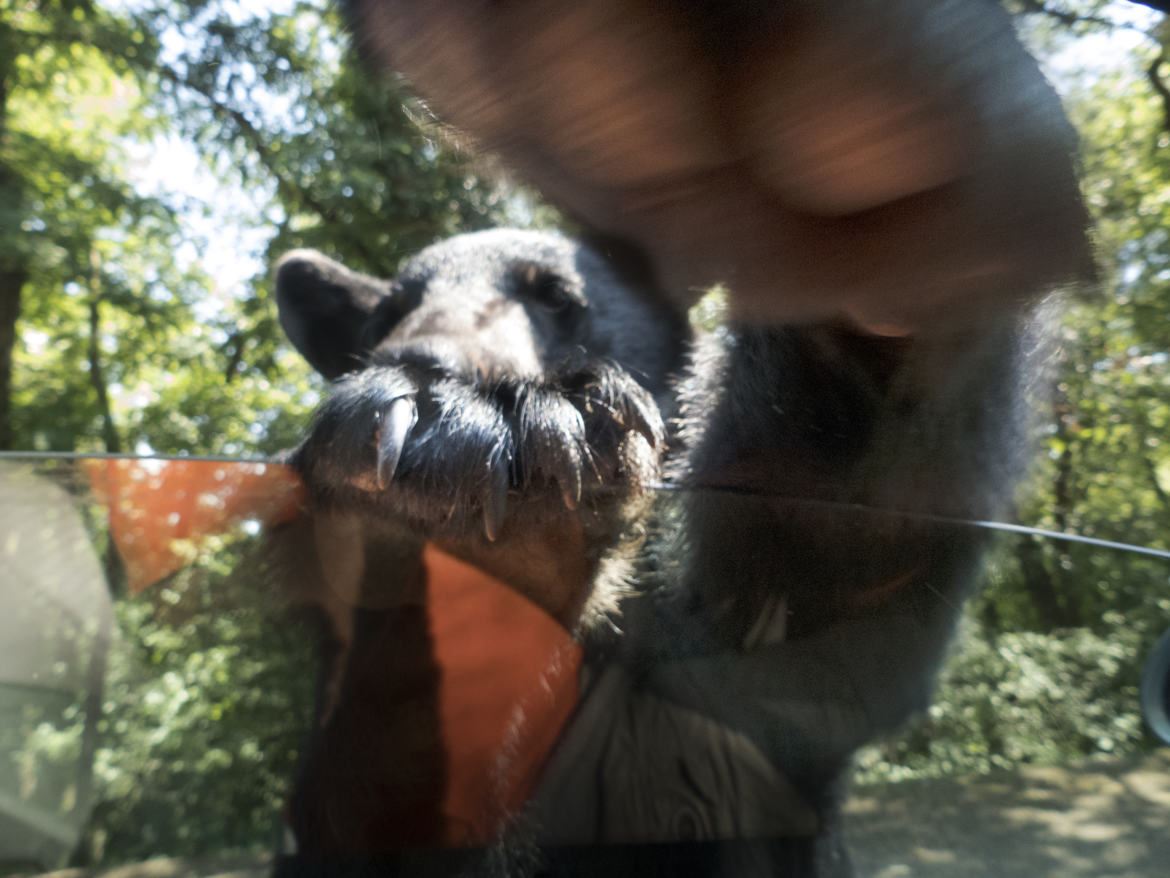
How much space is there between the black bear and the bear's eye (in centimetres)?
78

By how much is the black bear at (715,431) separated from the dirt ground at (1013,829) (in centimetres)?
16

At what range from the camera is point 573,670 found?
1.76 m

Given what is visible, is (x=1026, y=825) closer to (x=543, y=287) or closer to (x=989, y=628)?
(x=989, y=628)

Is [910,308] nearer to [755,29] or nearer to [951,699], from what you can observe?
[755,29]

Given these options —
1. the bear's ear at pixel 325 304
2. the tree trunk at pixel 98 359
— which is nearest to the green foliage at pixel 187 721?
the bear's ear at pixel 325 304

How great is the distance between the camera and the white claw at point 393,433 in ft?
5.26

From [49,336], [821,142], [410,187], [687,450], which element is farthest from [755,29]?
[49,336]

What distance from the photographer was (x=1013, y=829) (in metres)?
1.37

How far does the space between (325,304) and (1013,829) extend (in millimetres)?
3027

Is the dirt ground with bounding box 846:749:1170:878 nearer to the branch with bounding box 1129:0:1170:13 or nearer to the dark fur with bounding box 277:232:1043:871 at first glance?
the dark fur with bounding box 277:232:1043:871

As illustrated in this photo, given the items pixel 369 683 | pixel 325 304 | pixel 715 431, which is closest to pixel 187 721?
pixel 369 683

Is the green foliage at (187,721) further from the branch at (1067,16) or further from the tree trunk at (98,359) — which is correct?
the tree trunk at (98,359)

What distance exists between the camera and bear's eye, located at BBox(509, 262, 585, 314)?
2.87m

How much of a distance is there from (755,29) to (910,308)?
1.56 ft
